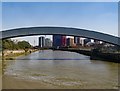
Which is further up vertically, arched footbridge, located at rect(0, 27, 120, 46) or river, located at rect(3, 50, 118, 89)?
arched footbridge, located at rect(0, 27, 120, 46)

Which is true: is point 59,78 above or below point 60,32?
below

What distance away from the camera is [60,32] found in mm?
22109

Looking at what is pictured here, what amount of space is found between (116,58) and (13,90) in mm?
14774

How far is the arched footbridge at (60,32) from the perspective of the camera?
2205 cm

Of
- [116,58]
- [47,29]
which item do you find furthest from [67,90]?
[47,29]

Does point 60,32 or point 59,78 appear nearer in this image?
point 59,78

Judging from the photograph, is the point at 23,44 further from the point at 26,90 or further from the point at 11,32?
the point at 26,90

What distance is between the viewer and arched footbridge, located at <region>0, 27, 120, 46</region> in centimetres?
2205

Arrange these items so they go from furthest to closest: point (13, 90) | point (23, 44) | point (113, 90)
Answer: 1. point (23, 44)
2. point (113, 90)
3. point (13, 90)

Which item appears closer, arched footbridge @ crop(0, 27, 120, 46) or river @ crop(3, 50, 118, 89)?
river @ crop(3, 50, 118, 89)

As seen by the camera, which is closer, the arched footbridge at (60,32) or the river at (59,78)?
the river at (59,78)

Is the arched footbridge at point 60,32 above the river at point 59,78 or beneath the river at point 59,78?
above

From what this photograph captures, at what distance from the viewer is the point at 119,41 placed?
22156 mm

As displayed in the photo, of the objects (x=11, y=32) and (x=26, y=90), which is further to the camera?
(x=11, y=32)
